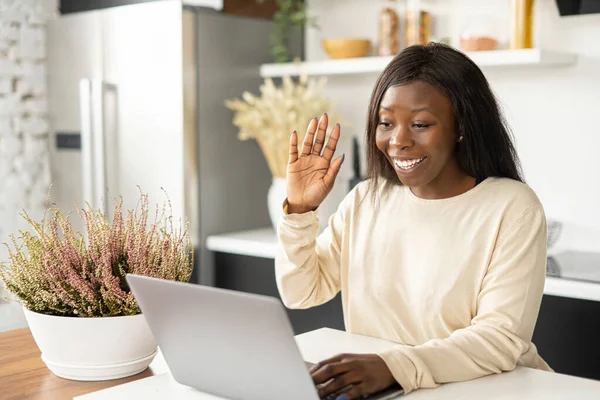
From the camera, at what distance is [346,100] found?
3395 millimetres

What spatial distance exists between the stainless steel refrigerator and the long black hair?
5.18 feet

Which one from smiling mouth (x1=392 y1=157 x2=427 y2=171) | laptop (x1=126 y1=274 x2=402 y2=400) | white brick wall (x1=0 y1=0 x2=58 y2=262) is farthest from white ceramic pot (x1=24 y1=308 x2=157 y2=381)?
white brick wall (x1=0 y1=0 x2=58 y2=262)

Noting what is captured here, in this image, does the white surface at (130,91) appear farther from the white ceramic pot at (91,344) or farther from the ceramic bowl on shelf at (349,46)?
the white ceramic pot at (91,344)

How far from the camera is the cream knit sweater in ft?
4.77

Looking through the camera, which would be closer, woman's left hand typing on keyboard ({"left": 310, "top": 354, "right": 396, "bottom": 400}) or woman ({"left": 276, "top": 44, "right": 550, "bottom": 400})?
woman's left hand typing on keyboard ({"left": 310, "top": 354, "right": 396, "bottom": 400})

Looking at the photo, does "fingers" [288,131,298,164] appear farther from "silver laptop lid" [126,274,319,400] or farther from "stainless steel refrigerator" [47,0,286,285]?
"stainless steel refrigerator" [47,0,286,285]

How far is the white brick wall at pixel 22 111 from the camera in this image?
11.7 feet

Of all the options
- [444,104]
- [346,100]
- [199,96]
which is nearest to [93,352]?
[444,104]

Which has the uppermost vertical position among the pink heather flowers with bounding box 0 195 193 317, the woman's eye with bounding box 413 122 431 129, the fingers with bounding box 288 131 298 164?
the woman's eye with bounding box 413 122 431 129

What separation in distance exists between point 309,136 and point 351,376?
0.58 meters

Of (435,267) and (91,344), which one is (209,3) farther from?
(91,344)

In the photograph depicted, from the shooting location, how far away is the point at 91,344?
1358 mm

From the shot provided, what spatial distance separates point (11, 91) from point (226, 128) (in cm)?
106

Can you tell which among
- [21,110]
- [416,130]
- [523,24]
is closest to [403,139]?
[416,130]
